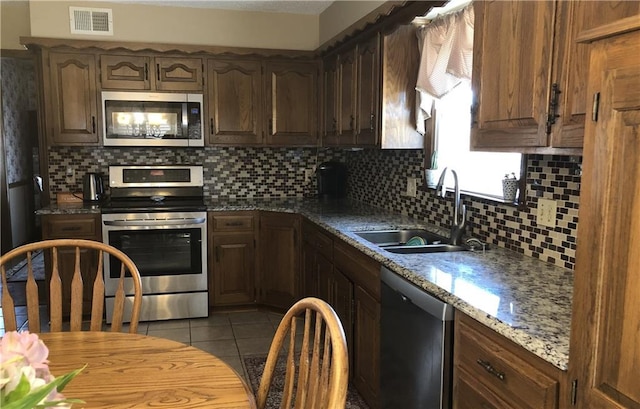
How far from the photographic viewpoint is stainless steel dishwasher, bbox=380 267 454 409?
1.77 m

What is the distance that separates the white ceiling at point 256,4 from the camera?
13.4ft

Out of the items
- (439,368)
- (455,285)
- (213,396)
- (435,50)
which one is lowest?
(439,368)

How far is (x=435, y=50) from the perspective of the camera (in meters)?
2.90

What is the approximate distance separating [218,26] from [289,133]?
102 cm

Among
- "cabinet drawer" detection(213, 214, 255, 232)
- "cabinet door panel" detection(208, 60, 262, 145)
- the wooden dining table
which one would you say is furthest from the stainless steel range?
the wooden dining table

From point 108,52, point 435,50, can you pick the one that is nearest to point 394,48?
point 435,50

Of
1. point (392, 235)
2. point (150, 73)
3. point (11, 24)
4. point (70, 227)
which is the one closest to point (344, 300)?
point (392, 235)

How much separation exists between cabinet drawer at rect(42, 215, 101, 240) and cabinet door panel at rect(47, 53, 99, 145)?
611 mm

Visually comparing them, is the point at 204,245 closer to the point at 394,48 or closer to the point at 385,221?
the point at 385,221

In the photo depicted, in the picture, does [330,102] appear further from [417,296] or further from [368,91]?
[417,296]

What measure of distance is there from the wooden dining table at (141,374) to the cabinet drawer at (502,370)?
2.30 feet

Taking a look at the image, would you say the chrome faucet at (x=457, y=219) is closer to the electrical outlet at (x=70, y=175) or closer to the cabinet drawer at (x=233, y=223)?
the cabinet drawer at (x=233, y=223)

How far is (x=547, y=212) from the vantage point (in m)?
2.13

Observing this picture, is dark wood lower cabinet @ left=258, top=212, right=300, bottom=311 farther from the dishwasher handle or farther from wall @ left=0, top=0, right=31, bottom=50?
wall @ left=0, top=0, right=31, bottom=50
